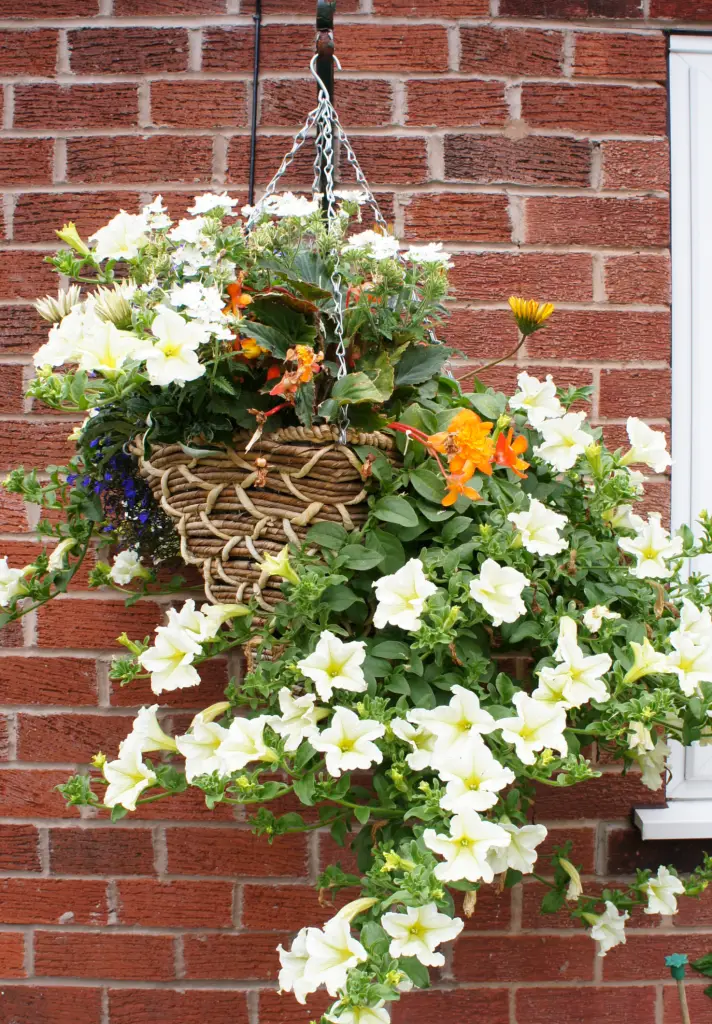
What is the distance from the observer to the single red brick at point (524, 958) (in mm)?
1507

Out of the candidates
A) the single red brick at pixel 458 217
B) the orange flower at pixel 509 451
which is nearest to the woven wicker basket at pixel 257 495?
the orange flower at pixel 509 451

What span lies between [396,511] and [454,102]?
95cm

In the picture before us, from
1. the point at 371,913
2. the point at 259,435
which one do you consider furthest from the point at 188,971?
the point at 259,435

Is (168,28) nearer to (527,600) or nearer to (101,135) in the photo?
(101,135)

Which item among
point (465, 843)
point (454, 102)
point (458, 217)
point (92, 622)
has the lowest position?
Result: point (465, 843)

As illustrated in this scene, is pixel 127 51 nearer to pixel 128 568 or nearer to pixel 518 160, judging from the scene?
pixel 518 160

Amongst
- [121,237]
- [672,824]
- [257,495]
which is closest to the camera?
[257,495]

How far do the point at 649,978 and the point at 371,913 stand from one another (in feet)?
2.85

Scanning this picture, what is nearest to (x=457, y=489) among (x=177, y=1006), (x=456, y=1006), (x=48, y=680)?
(x=48, y=680)

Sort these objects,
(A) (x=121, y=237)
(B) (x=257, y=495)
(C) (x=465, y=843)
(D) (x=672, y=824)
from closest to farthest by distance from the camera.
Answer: (C) (x=465, y=843)
(B) (x=257, y=495)
(A) (x=121, y=237)
(D) (x=672, y=824)

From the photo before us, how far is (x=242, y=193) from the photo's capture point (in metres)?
1.55

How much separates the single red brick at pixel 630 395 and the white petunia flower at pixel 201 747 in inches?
37.3

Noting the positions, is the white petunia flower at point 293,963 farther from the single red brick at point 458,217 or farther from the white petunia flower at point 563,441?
the single red brick at point 458,217

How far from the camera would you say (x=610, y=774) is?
1521 mm
